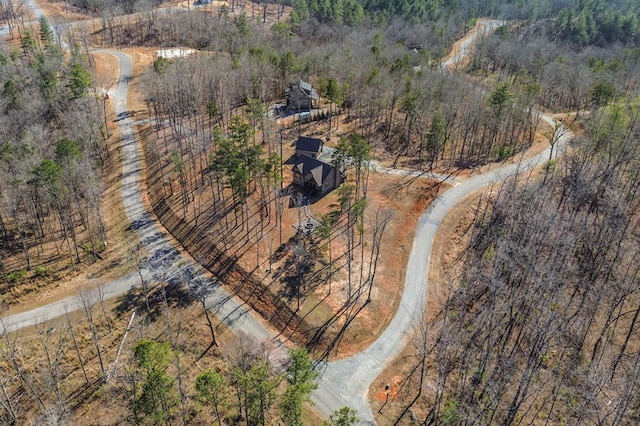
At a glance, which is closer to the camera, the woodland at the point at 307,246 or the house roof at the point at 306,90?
the woodland at the point at 307,246

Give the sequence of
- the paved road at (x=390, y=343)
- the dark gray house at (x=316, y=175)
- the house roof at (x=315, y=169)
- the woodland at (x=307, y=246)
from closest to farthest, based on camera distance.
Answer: the woodland at (x=307, y=246), the paved road at (x=390, y=343), the house roof at (x=315, y=169), the dark gray house at (x=316, y=175)

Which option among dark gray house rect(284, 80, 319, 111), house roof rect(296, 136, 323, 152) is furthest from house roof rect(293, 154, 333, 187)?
dark gray house rect(284, 80, 319, 111)

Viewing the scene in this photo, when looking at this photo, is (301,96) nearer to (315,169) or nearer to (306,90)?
(306,90)

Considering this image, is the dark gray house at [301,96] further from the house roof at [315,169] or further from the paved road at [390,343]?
the paved road at [390,343]

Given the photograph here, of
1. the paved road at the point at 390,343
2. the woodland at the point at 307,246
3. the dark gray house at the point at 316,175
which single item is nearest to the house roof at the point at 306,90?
the woodland at the point at 307,246

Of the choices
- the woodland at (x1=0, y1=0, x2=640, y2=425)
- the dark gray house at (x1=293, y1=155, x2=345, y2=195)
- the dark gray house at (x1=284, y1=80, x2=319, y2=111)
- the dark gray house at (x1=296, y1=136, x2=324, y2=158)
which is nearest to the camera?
the woodland at (x1=0, y1=0, x2=640, y2=425)

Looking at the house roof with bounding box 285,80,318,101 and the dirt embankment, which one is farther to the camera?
the house roof with bounding box 285,80,318,101

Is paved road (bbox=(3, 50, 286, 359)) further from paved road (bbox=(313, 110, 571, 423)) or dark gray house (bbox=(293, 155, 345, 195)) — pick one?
dark gray house (bbox=(293, 155, 345, 195))
